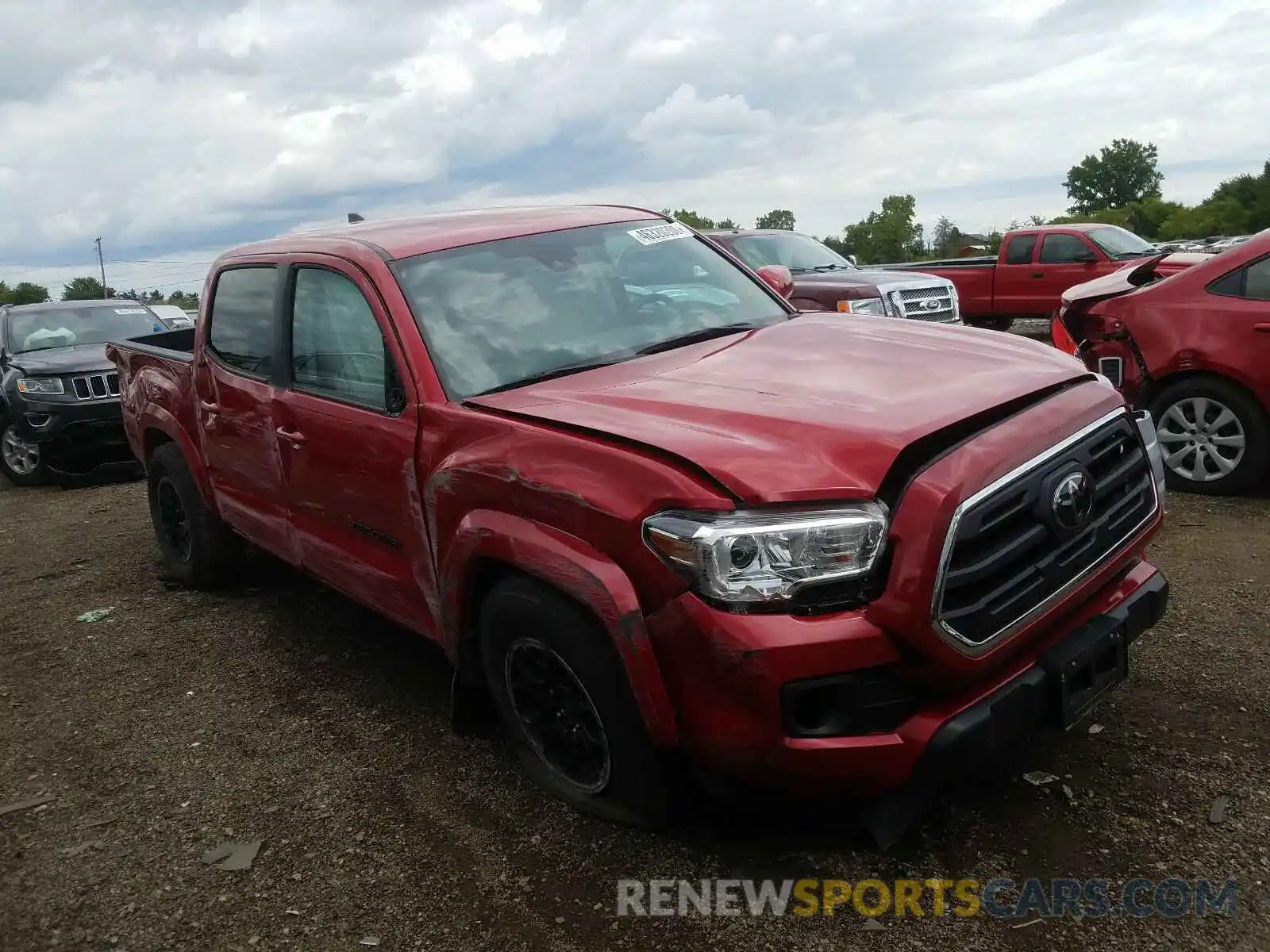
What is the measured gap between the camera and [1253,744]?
3.21m

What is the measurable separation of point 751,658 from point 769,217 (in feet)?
262

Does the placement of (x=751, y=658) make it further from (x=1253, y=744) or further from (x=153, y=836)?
(x=153, y=836)

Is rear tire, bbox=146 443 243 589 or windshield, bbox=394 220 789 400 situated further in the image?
rear tire, bbox=146 443 243 589

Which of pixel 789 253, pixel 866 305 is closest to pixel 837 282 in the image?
pixel 866 305

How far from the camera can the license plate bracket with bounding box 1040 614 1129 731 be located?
2.61m

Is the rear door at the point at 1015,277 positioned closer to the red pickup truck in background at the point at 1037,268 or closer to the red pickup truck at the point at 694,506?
the red pickup truck in background at the point at 1037,268

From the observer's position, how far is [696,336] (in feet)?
12.2

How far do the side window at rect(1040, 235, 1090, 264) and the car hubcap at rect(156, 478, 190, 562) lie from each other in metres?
13.8

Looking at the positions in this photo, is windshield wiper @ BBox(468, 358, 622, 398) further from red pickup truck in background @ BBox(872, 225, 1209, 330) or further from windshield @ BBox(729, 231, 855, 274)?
red pickup truck in background @ BBox(872, 225, 1209, 330)

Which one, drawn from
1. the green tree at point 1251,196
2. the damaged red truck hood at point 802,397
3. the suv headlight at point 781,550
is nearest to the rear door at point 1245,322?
the damaged red truck hood at point 802,397

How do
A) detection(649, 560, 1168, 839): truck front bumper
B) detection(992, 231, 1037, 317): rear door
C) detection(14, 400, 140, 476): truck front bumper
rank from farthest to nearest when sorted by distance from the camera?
detection(992, 231, 1037, 317): rear door, detection(14, 400, 140, 476): truck front bumper, detection(649, 560, 1168, 839): truck front bumper

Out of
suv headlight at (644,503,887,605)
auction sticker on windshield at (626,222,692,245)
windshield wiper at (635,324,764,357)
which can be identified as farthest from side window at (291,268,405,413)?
suv headlight at (644,503,887,605)

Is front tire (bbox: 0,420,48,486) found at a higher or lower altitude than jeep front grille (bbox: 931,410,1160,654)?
lower

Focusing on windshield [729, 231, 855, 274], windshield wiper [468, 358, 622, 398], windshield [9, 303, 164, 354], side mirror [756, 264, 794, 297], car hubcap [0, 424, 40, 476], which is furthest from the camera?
windshield [729, 231, 855, 274]
